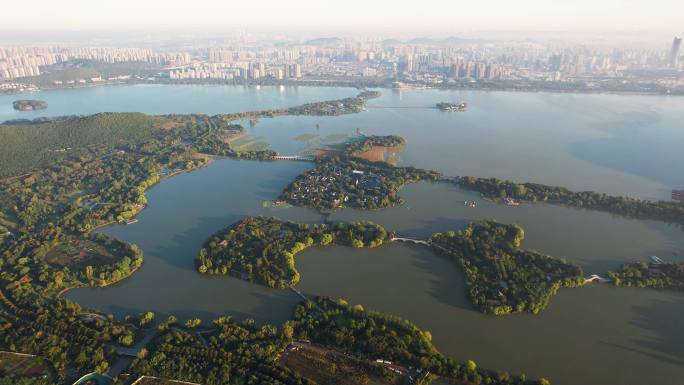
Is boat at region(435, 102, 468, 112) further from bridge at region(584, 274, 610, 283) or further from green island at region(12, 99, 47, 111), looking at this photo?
green island at region(12, 99, 47, 111)

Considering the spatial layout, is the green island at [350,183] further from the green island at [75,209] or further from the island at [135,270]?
the green island at [75,209]

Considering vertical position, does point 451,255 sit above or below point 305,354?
above

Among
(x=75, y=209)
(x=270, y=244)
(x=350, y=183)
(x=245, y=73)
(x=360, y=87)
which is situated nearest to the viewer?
(x=270, y=244)

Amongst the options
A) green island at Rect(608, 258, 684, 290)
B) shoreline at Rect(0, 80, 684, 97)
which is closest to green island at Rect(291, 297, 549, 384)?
green island at Rect(608, 258, 684, 290)

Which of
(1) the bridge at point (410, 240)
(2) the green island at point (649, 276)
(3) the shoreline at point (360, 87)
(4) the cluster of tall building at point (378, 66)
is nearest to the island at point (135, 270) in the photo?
(1) the bridge at point (410, 240)

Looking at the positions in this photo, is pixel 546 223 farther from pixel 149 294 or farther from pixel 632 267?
pixel 149 294

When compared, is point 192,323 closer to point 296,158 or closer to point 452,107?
point 296,158

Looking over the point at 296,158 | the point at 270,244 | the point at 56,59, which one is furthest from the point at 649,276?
the point at 56,59
